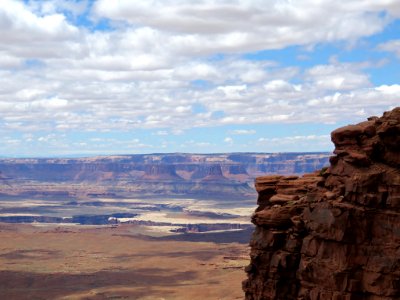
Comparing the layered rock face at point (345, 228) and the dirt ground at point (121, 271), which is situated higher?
the layered rock face at point (345, 228)

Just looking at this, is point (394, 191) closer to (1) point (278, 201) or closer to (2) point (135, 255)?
(1) point (278, 201)

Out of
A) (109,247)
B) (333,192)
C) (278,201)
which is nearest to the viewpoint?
(333,192)

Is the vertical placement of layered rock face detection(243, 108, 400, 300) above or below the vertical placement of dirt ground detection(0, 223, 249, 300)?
above

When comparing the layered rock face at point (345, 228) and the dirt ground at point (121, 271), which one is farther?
the dirt ground at point (121, 271)

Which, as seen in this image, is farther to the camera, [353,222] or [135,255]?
[135,255]

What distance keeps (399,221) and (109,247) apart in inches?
6944

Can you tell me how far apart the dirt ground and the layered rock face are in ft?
246

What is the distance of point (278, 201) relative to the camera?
3142 centimetres

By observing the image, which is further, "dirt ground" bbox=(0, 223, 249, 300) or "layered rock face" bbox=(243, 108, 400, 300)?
"dirt ground" bbox=(0, 223, 249, 300)

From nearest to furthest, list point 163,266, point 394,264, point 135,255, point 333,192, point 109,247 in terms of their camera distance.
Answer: point 394,264, point 333,192, point 163,266, point 135,255, point 109,247

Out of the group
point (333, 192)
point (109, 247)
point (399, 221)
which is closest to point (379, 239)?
point (399, 221)

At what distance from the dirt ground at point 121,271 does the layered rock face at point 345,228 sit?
7504cm

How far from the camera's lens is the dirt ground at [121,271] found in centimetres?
11581

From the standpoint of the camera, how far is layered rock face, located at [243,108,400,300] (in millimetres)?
25984
